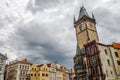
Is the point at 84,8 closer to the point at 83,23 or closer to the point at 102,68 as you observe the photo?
the point at 83,23

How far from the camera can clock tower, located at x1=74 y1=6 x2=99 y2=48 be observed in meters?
71.7

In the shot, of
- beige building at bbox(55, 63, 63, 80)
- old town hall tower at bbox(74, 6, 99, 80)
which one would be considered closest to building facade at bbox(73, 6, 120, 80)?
old town hall tower at bbox(74, 6, 99, 80)

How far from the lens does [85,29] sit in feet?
239

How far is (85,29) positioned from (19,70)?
38698 mm

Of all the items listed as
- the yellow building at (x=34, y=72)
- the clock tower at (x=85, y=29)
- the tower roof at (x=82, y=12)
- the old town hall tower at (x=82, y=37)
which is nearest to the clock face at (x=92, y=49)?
the old town hall tower at (x=82, y=37)

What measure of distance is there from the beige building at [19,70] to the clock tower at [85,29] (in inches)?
1176

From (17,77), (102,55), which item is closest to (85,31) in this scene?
(102,55)

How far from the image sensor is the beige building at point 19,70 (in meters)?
69.7

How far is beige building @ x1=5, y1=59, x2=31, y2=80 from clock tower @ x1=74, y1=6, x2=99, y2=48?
29.9 m

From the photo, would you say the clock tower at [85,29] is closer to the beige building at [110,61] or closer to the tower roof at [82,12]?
the tower roof at [82,12]

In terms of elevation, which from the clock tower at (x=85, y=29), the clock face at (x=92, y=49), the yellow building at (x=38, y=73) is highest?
the clock tower at (x=85, y=29)

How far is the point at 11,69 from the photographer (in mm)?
74500

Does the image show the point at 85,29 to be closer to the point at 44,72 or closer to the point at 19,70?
the point at 44,72

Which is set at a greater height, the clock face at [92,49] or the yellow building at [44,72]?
the clock face at [92,49]
